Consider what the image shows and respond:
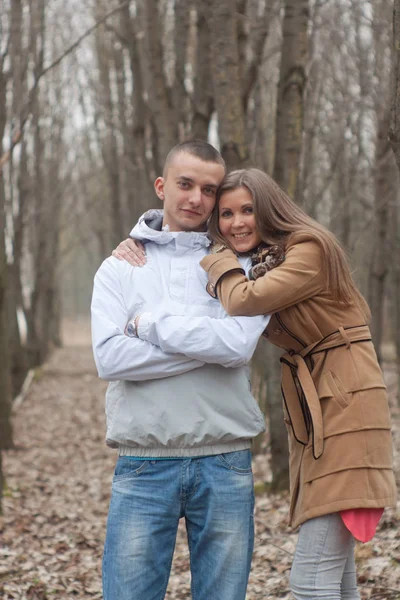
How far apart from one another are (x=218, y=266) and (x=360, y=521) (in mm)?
1077

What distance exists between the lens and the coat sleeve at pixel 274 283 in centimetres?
278

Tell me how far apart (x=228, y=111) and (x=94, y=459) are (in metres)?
5.70

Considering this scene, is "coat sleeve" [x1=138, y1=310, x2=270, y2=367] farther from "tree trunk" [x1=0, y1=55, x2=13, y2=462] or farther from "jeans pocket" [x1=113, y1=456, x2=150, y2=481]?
"tree trunk" [x1=0, y1=55, x2=13, y2=462]

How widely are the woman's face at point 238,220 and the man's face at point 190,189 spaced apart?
0.07m

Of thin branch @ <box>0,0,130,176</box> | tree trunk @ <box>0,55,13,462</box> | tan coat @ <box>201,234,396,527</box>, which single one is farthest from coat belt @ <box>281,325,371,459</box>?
tree trunk @ <box>0,55,13,462</box>

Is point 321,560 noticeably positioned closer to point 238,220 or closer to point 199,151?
point 238,220

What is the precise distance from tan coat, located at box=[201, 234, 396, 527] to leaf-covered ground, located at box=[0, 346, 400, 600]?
4.95 feet

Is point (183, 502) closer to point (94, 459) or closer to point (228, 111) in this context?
point (228, 111)

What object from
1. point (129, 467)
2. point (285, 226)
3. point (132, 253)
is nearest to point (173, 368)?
point (129, 467)

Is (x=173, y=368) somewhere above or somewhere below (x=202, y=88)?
below

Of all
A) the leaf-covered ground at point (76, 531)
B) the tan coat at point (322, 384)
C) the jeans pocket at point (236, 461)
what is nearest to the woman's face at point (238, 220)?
the tan coat at point (322, 384)

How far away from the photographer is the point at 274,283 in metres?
2.77

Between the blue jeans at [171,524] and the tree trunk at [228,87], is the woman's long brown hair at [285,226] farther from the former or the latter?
the tree trunk at [228,87]

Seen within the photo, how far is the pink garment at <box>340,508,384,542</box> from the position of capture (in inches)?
107
